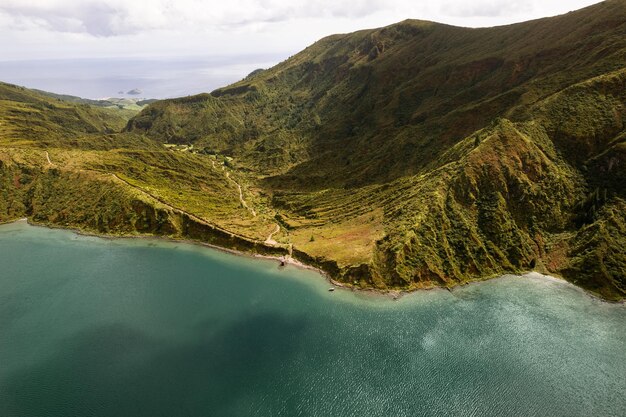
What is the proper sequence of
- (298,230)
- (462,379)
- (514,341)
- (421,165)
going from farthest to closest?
1. (421,165)
2. (298,230)
3. (514,341)
4. (462,379)

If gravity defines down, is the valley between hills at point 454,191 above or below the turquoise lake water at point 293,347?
above

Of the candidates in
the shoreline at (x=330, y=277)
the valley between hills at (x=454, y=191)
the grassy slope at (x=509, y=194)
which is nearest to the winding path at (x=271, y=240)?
the valley between hills at (x=454, y=191)

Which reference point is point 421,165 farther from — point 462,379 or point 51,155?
point 51,155

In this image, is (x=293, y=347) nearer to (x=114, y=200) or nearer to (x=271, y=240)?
(x=271, y=240)

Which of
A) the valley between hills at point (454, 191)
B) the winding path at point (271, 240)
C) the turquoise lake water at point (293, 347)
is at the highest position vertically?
the valley between hills at point (454, 191)

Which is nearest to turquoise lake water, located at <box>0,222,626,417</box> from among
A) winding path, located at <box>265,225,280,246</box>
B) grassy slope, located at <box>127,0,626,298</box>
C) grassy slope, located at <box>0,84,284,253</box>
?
grassy slope, located at <box>127,0,626,298</box>

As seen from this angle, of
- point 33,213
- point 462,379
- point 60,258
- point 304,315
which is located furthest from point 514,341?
point 33,213

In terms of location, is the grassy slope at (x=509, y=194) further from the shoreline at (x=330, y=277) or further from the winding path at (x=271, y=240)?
the winding path at (x=271, y=240)

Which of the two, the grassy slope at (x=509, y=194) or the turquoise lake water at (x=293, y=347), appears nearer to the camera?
the turquoise lake water at (x=293, y=347)

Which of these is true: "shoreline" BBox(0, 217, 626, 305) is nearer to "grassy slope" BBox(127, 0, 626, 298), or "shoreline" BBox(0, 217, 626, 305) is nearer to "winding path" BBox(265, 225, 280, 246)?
"grassy slope" BBox(127, 0, 626, 298)
